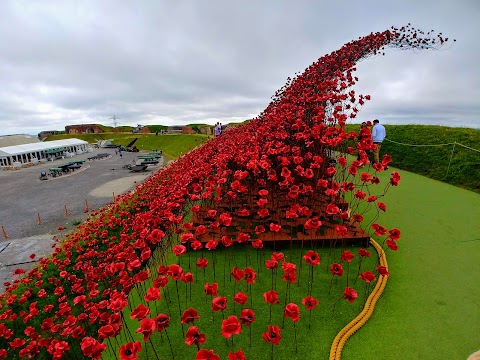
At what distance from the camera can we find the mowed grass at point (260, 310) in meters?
3.26

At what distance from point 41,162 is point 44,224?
35.6m

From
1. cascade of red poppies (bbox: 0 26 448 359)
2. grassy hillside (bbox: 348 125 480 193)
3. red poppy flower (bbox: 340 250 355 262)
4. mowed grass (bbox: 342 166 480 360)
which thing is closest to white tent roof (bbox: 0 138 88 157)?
Result: cascade of red poppies (bbox: 0 26 448 359)

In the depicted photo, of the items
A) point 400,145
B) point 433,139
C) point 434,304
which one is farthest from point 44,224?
point 433,139

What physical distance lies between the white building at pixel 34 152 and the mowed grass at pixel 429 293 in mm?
47340

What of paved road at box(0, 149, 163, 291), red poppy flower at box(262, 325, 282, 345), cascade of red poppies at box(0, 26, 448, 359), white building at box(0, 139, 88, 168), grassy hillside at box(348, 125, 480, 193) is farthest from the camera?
white building at box(0, 139, 88, 168)

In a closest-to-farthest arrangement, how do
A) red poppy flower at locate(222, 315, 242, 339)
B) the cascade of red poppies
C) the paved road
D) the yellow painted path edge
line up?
red poppy flower at locate(222, 315, 242, 339)
the cascade of red poppies
the yellow painted path edge
the paved road

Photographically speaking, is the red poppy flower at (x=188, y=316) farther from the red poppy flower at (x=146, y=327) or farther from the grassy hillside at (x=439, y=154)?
the grassy hillside at (x=439, y=154)

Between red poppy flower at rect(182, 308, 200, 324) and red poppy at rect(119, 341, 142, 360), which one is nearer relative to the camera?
red poppy at rect(119, 341, 142, 360)

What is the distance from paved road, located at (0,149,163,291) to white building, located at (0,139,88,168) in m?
5.04

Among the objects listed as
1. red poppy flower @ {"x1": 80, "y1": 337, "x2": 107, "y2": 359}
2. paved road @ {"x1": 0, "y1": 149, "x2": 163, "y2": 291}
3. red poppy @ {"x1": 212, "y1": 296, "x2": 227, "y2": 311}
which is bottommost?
paved road @ {"x1": 0, "y1": 149, "x2": 163, "y2": 291}

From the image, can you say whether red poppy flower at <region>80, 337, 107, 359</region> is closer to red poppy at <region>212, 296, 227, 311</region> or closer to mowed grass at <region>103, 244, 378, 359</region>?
mowed grass at <region>103, 244, 378, 359</region>

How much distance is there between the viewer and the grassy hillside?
878cm

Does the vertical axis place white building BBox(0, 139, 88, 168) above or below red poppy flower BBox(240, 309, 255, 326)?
below

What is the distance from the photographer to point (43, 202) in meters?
19.1
